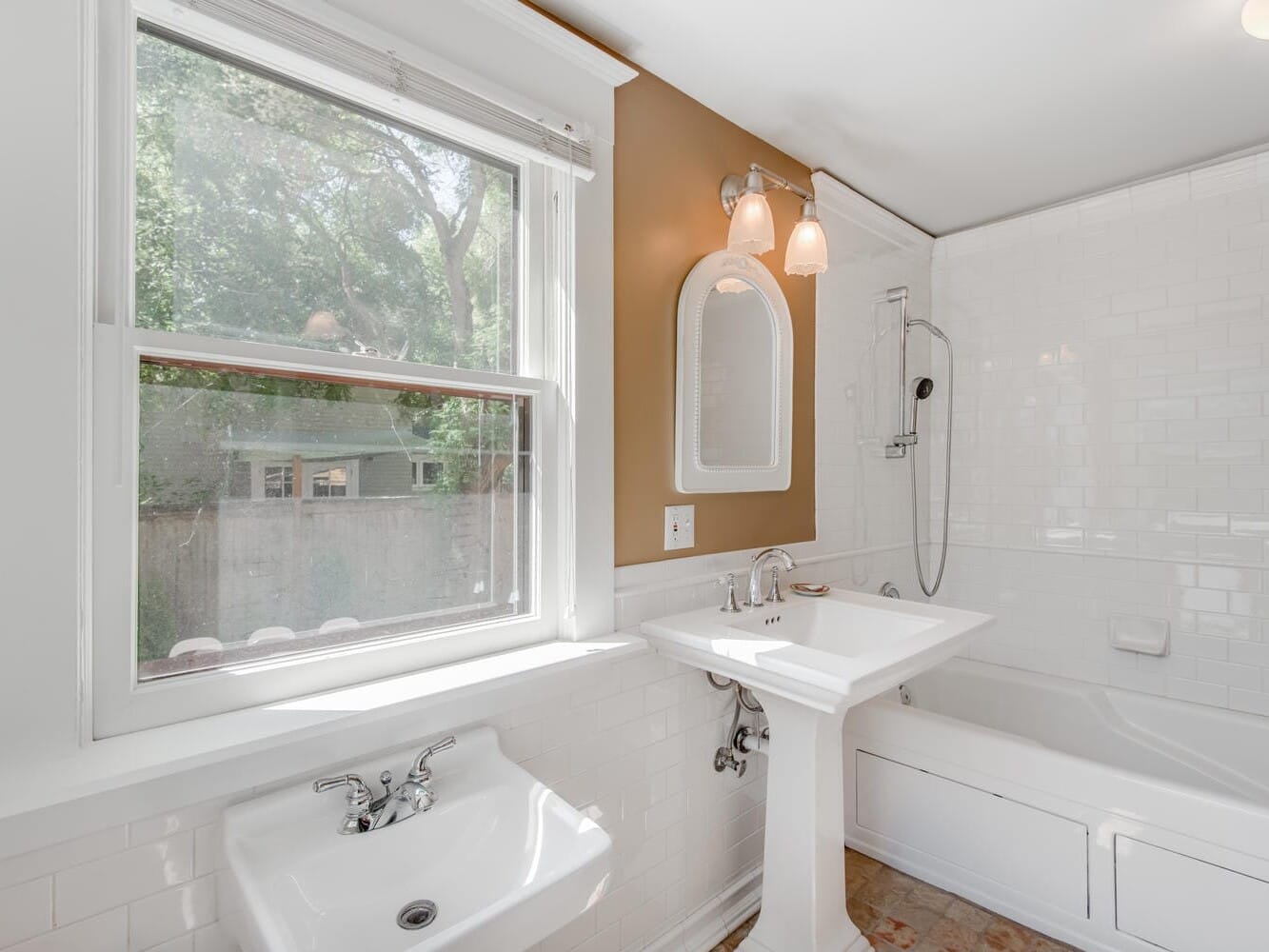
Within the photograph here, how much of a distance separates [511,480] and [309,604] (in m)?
0.53

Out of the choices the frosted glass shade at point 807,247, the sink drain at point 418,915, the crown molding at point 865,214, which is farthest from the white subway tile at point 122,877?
the crown molding at point 865,214

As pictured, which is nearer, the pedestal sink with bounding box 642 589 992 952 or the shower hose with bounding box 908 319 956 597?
the pedestal sink with bounding box 642 589 992 952

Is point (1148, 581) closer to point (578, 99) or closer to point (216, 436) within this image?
point (578, 99)

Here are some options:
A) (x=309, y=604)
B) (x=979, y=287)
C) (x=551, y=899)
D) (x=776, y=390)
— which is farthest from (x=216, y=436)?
(x=979, y=287)

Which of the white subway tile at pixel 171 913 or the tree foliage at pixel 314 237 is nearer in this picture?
the white subway tile at pixel 171 913

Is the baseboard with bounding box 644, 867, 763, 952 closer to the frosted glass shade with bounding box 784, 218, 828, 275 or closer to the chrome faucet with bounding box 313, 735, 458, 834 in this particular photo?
the chrome faucet with bounding box 313, 735, 458, 834

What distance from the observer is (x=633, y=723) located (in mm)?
1676

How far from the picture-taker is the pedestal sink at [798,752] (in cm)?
151

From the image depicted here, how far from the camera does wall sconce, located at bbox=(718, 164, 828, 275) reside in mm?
1836

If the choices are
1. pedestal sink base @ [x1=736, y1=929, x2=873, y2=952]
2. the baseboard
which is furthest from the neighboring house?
pedestal sink base @ [x1=736, y1=929, x2=873, y2=952]

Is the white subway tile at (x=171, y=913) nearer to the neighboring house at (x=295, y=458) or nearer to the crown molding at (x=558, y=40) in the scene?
the neighboring house at (x=295, y=458)

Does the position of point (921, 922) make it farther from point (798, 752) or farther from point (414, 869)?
point (414, 869)

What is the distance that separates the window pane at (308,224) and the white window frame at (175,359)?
0.04 metres

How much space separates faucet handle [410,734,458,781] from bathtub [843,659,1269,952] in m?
1.53
